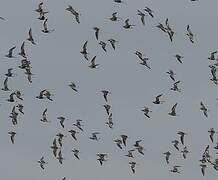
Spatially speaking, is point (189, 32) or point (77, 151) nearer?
point (189, 32)

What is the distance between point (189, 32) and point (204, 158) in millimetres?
16057

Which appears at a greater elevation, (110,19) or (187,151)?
(110,19)

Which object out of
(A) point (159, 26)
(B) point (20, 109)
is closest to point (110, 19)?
(A) point (159, 26)

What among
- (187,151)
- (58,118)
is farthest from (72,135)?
(187,151)

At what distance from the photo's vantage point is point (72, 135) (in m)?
124

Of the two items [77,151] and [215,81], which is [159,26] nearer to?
[215,81]

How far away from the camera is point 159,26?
11762 cm

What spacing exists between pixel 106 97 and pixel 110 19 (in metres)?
7.44

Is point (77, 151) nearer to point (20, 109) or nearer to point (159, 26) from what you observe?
point (20, 109)

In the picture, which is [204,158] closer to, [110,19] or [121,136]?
[121,136]

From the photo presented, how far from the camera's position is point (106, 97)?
119500 mm

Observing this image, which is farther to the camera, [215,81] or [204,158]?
[204,158]

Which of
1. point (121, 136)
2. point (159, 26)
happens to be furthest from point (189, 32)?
point (121, 136)

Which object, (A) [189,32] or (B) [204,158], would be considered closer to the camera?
(A) [189,32]
